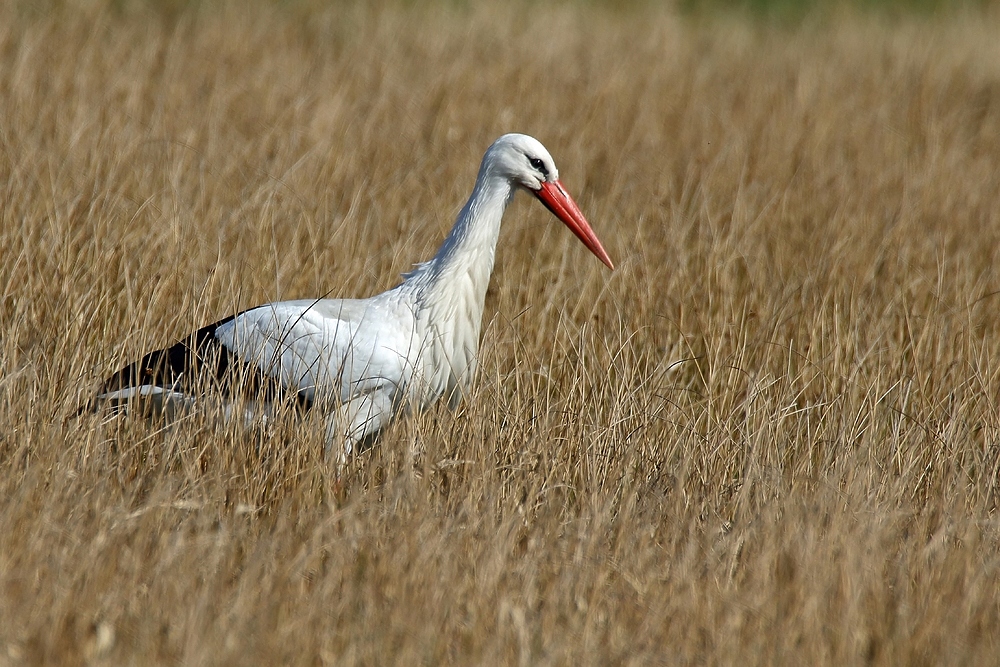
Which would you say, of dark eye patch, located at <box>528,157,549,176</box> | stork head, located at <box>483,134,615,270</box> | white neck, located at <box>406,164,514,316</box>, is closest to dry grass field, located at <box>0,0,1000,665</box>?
white neck, located at <box>406,164,514,316</box>

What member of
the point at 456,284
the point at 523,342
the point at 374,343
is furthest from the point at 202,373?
the point at 523,342

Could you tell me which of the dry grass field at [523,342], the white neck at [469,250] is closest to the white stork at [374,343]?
the white neck at [469,250]

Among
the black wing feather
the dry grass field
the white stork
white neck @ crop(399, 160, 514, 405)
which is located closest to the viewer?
the dry grass field

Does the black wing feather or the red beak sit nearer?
the black wing feather

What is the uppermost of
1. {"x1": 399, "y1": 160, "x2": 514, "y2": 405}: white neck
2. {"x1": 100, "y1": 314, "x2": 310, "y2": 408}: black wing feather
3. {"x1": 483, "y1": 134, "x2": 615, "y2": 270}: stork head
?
{"x1": 483, "y1": 134, "x2": 615, "y2": 270}: stork head

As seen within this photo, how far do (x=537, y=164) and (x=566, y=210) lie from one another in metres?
0.19

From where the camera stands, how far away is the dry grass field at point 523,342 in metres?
2.47

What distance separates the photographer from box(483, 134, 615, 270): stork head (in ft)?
12.3

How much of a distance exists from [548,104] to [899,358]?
127 inches

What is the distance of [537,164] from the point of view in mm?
3801

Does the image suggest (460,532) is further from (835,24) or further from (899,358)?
(835,24)

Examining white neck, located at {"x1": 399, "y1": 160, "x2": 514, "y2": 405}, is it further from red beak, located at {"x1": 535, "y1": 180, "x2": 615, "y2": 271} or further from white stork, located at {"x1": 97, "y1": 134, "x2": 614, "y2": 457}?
red beak, located at {"x1": 535, "y1": 180, "x2": 615, "y2": 271}

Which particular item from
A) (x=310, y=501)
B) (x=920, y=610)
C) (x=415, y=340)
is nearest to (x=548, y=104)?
(x=415, y=340)

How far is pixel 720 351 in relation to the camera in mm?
4223
